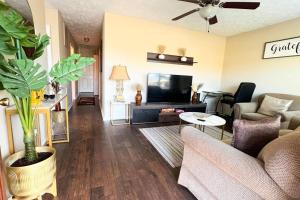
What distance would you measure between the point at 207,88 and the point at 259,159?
13.3 feet

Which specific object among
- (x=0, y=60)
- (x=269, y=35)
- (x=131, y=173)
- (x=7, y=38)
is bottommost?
(x=131, y=173)

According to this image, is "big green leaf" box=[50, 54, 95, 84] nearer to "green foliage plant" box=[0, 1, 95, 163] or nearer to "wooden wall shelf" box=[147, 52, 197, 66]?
"green foliage plant" box=[0, 1, 95, 163]

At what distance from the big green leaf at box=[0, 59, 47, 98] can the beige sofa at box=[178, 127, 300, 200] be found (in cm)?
128

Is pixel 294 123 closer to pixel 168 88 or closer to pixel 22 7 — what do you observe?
pixel 168 88

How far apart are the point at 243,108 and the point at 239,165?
9.10 ft

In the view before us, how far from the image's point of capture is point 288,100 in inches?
119

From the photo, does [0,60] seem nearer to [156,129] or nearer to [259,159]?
[259,159]

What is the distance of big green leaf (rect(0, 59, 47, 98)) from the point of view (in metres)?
0.92

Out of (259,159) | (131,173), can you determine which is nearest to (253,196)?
(259,159)

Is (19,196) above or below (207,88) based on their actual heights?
below

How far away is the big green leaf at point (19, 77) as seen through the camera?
36.2 inches

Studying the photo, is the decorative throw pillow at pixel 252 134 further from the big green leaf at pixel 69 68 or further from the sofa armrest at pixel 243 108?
the sofa armrest at pixel 243 108

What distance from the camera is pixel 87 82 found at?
26.0 feet

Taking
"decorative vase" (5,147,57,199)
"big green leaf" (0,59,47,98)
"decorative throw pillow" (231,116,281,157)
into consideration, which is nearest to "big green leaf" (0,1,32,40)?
"big green leaf" (0,59,47,98)
